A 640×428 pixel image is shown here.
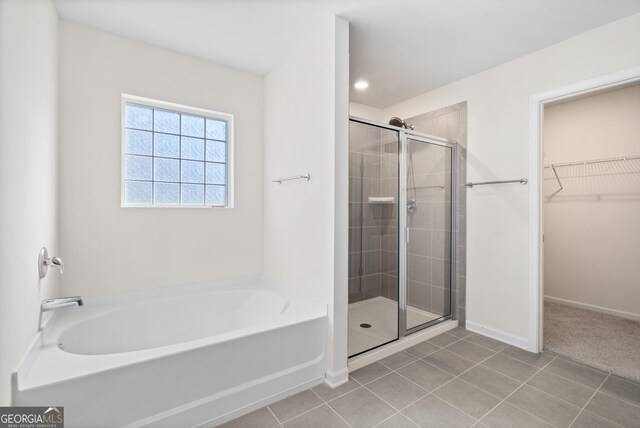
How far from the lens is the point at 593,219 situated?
11.4 ft

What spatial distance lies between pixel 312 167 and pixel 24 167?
154cm

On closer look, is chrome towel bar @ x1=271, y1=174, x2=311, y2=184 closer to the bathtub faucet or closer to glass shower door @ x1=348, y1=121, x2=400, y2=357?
glass shower door @ x1=348, y1=121, x2=400, y2=357

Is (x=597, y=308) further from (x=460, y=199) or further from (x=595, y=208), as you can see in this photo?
(x=460, y=199)

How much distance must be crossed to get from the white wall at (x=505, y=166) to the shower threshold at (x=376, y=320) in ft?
2.09

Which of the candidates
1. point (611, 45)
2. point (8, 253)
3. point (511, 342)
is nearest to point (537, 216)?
point (511, 342)

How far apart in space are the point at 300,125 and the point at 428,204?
1.47 m

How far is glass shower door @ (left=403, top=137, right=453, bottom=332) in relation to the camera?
9.06ft

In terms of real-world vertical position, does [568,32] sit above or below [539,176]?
above

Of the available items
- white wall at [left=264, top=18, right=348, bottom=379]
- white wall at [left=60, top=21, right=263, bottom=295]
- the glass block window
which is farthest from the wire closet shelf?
the glass block window

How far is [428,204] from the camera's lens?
2.94 metres

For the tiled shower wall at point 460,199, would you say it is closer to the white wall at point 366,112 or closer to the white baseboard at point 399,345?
the white baseboard at point 399,345

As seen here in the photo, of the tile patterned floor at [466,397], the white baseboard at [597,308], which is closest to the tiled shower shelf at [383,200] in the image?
the tile patterned floor at [466,397]

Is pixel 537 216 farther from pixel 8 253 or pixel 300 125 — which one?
pixel 8 253

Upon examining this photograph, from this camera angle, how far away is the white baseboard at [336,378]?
6.57 ft
